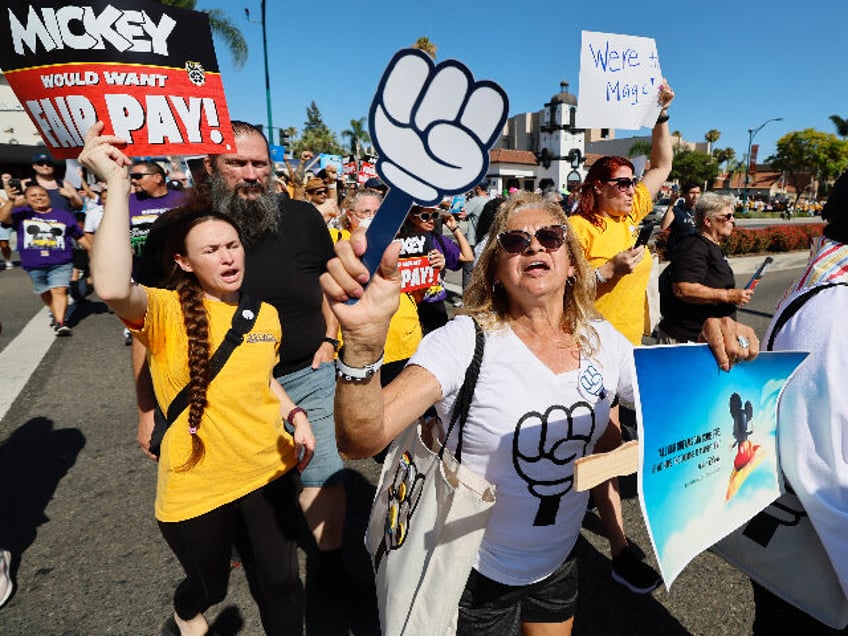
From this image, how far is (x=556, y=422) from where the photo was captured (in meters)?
1.46

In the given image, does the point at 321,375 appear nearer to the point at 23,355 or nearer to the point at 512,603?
the point at 512,603

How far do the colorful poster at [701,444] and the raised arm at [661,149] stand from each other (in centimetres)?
223

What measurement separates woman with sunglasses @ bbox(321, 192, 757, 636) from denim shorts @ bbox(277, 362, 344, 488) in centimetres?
99

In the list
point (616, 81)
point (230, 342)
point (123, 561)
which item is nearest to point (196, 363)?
point (230, 342)

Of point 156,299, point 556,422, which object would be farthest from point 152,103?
point 556,422

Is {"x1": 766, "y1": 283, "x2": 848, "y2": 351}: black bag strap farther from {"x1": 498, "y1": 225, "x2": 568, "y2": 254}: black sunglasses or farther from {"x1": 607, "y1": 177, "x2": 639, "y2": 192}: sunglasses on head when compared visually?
{"x1": 607, "y1": 177, "x2": 639, "y2": 192}: sunglasses on head

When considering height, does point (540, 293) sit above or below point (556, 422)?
above

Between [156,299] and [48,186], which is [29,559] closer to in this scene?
[156,299]

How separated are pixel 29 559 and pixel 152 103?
2540 mm

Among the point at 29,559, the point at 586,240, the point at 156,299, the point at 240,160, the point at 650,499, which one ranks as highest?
the point at 240,160

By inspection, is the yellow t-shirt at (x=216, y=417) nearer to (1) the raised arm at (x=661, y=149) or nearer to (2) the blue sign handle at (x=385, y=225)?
(2) the blue sign handle at (x=385, y=225)

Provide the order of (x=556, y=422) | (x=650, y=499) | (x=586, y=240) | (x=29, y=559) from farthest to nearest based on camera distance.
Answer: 1. (x=586, y=240)
2. (x=29, y=559)
3. (x=556, y=422)
4. (x=650, y=499)

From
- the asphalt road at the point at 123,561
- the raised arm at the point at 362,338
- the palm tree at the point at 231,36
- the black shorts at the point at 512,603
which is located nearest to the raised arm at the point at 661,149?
the asphalt road at the point at 123,561

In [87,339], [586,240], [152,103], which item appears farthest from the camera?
[87,339]
